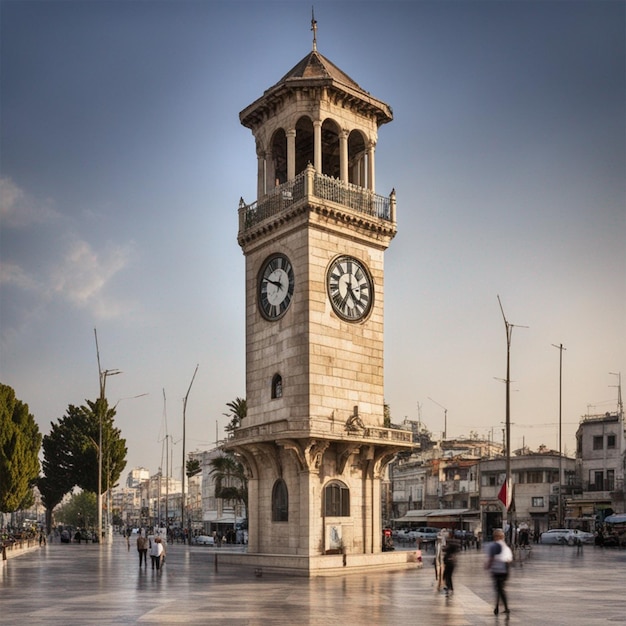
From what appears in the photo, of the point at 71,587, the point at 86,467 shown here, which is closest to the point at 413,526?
the point at 86,467

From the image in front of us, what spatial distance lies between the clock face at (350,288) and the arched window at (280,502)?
7.55 metres

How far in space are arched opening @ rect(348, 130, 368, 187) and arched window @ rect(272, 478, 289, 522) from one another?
14.4 meters

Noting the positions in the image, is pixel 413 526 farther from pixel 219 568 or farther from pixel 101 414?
pixel 219 568

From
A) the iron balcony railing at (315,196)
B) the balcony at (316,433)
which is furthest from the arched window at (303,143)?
the balcony at (316,433)

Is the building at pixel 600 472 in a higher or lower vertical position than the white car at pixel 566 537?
higher

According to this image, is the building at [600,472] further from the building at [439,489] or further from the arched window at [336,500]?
the arched window at [336,500]

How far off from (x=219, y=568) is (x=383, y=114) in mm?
21824

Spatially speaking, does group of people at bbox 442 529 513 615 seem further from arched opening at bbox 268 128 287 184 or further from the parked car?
the parked car

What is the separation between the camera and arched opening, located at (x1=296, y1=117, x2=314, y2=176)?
1636 inches

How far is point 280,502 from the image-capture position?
36.1 m

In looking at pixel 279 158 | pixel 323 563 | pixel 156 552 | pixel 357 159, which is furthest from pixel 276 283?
pixel 156 552

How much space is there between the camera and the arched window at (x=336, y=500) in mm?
35188

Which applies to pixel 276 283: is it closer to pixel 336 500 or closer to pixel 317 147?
pixel 317 147

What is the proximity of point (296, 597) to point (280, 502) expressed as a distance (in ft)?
39.6
